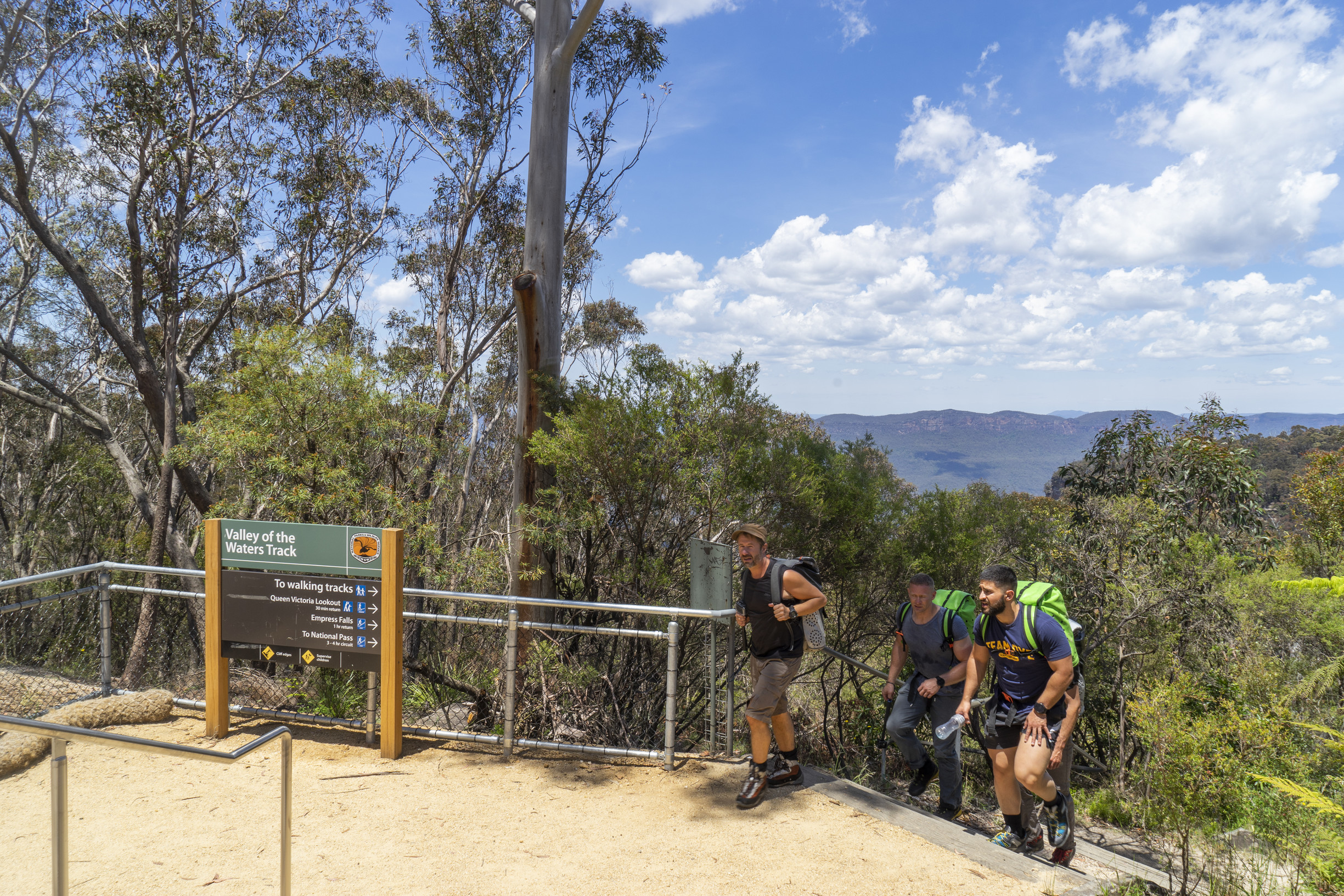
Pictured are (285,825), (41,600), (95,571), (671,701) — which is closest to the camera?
(285,825)

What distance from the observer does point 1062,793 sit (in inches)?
156

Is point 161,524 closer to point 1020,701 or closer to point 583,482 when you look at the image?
point 583,482

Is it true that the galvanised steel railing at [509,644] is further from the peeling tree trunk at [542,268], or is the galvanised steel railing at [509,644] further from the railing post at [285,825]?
the peeling tree trunk at [542,268]

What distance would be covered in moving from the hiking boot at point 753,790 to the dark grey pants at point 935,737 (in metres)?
0.93

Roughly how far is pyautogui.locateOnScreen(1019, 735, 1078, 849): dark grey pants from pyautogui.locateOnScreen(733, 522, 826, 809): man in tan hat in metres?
1.23

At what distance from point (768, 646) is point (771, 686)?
0.74ft

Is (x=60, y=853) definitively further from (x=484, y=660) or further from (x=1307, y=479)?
(x=1307, y=479)

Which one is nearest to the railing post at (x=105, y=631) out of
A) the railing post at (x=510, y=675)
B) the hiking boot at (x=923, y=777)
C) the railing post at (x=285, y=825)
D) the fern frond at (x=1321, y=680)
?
the railing post at (x=510, y=675)

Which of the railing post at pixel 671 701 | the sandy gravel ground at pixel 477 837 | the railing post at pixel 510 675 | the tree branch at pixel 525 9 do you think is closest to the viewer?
the sandy gravel ground at pixel 477 837

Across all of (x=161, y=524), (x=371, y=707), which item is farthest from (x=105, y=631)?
(x=161, y=524)

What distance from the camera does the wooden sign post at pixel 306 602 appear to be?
4828mm

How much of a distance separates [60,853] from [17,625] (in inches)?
854

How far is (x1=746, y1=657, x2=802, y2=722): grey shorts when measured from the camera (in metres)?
4.37

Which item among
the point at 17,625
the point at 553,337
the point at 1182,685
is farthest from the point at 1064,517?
the point at 17,625
